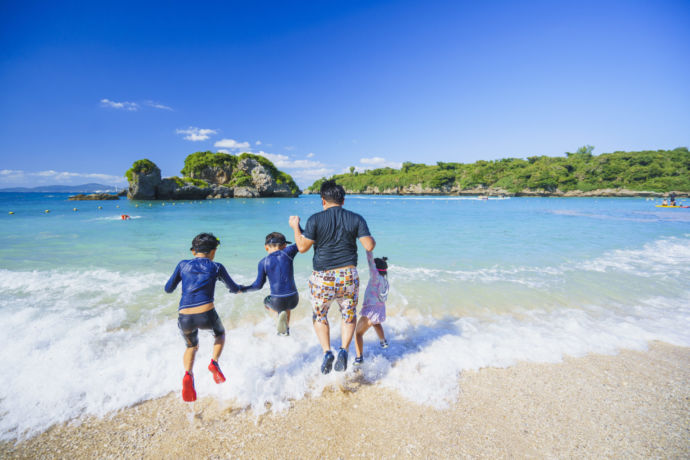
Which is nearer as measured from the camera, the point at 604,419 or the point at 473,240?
the point at 604,419

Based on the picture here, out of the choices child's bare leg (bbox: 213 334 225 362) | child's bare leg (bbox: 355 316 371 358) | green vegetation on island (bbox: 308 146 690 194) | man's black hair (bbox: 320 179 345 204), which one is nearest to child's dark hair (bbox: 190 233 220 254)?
child's bare leg (bbox: 213 334 225 362)

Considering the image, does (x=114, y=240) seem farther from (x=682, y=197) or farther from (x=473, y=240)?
(x=682, y=197)

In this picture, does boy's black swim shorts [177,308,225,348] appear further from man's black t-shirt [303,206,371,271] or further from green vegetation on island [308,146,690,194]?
green vegetation on island [308,146,690,194]

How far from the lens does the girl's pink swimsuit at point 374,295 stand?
3.52 metres

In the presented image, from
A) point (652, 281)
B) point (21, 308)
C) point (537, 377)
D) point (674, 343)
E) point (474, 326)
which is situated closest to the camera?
point (537, 377)

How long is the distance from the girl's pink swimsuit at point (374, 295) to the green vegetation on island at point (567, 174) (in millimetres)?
62020

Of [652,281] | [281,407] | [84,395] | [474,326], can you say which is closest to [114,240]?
[84,395]

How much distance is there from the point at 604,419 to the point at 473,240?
12.7 m

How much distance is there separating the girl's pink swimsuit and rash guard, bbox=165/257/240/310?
1.68 m

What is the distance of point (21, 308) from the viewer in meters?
5.91

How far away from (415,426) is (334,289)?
158 centimetres

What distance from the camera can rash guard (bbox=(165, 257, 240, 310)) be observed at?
120 inches

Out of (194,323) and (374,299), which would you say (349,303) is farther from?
(194,323)

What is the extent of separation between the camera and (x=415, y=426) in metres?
2.85
